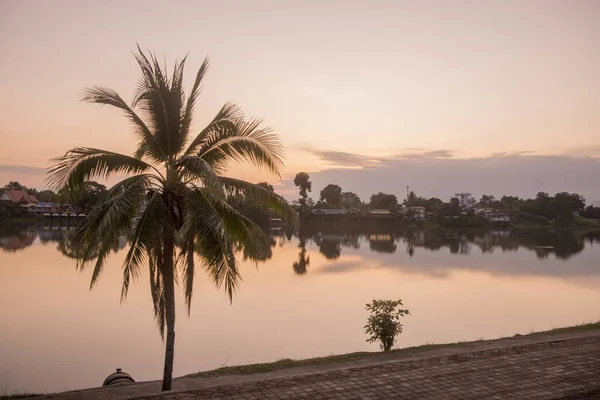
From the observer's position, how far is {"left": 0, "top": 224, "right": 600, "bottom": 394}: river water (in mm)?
12445

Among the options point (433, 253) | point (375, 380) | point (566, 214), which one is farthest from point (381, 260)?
point (566, 214)

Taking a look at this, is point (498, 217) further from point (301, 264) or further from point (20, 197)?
point (20, 197)

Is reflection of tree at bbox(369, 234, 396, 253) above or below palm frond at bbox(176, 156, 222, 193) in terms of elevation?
below

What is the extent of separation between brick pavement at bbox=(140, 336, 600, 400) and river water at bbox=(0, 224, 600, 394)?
5.07 metres

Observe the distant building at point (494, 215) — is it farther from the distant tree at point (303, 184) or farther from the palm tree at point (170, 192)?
the palm tree at point (170, 192)

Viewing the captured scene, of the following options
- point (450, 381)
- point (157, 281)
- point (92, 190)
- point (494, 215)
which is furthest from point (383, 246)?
point (494, 215)

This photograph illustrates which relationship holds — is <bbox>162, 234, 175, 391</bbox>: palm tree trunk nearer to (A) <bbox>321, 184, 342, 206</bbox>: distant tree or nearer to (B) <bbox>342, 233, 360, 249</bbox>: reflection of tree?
(B) <bbox>342, 233, 360, 249</bbox>: reflection of tree

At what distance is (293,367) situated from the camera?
8.49 m

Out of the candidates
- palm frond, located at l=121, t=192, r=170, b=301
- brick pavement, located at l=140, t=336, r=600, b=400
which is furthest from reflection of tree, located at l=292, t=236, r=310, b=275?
palm frond, located at l=121, t=192, r=170, b=301

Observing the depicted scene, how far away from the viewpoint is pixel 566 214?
346ft

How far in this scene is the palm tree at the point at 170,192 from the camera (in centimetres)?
660

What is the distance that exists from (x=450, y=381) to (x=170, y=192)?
16.7 ft

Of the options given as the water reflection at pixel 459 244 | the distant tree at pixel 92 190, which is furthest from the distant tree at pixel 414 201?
Result: the distant tree at pixel 92 190

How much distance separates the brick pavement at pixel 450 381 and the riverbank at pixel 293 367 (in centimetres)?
23
